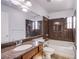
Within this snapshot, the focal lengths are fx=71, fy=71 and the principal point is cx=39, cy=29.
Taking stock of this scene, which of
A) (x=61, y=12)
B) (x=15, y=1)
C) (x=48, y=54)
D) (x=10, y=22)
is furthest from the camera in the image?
(x=61, y=12)

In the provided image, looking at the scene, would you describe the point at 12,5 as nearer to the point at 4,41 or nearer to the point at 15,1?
the point at 15,1

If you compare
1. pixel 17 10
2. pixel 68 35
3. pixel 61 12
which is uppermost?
pixel 61 12

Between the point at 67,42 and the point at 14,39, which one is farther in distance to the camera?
the point at 67,42

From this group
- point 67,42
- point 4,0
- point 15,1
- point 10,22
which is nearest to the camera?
point 4,0

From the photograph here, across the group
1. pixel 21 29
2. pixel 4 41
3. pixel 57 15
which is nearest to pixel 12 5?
pixel 21 29

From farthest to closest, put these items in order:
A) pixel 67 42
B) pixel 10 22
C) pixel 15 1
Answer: pixel 67 42
pixel 15 1
pixel 10 22

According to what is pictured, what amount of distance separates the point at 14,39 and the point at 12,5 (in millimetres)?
845

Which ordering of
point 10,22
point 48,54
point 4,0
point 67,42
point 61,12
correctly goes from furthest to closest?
point 61,12 → point 67,42 → point 48,54 → point 10,22 → point 4,0

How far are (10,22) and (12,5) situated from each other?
0.42 metres

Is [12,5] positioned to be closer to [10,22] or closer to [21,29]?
[10,22]

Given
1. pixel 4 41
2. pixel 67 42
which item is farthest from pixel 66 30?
pixel 4 41

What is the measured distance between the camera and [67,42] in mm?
4172

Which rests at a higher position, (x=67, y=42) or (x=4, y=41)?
(x=4, y=41)

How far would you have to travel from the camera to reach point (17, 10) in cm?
193
